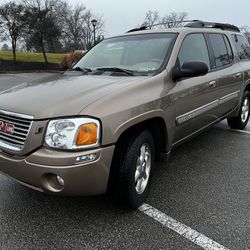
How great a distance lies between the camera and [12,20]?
3269cm

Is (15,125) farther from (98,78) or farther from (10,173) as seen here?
(98,78)

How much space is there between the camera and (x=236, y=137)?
6.03 m

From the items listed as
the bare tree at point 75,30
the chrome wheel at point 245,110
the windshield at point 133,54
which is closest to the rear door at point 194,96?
the windshield at point 133,54

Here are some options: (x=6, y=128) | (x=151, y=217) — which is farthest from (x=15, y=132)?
(x=151, y=217)

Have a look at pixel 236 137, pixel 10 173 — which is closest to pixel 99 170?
pixel 10 173

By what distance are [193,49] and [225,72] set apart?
943 millimetres

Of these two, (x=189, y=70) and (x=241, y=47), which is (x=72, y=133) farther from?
(x=241, y=47)

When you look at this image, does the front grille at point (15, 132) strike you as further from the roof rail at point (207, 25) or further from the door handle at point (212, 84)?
A: the roof rail at point (207, 25)

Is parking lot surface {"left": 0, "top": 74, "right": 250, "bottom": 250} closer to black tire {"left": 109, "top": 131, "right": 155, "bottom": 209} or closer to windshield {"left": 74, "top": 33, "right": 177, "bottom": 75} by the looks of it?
black tire {"left": 109, "top": 131, "right": 155, "bottom": 209}

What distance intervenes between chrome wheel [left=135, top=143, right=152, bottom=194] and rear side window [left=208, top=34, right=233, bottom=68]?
2091mm

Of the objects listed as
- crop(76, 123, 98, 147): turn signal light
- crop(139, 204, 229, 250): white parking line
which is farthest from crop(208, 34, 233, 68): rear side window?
crop(76, 123, 98, 147): turn signal light

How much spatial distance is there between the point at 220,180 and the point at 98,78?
1.91 metres

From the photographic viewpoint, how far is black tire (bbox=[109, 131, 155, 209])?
3.10 m

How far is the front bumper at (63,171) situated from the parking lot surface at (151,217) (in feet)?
1.30
